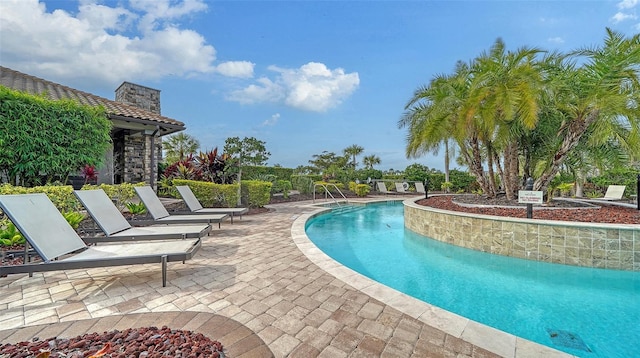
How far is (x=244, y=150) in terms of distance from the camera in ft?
40.0

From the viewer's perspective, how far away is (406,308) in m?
2.77

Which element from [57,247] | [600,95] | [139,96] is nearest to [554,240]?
[600,95]

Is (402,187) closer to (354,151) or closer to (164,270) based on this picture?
(164,270)

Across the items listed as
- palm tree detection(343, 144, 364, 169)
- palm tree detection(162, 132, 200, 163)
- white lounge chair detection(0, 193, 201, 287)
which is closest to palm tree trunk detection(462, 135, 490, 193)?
white lounge chair detection(0, 193, 201, 287)

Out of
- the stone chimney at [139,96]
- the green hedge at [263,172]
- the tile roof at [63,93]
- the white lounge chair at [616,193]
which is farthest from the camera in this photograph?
the stone chimney at [139,96]

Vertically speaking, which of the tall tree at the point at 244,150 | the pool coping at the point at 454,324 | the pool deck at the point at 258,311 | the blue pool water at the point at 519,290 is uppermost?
the tall tree at the point at 244,150

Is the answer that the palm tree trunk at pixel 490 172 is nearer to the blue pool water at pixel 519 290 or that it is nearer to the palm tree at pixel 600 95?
the palm tree at pixel 600 95

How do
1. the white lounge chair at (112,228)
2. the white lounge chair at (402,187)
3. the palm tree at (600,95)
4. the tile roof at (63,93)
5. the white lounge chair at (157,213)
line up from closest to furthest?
the white lounge chair at (112,228) → the white lounge chair at (157,213) → the palm tree at (600,95) → the tile roof at (63,93) → the white lounge chair at (402,187)

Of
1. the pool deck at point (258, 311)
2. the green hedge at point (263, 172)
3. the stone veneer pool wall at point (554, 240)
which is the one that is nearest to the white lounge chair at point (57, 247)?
the pool deck at point (258, 311)

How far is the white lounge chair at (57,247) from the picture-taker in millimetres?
2873

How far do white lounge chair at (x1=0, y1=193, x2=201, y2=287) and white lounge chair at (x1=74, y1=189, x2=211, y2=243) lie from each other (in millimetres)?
544

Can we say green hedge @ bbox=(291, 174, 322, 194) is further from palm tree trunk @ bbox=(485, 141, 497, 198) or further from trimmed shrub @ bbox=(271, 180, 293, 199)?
palm tree trunk @ bbox=(485, 141, 497, 198)

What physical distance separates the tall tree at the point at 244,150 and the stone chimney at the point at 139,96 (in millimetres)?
7440

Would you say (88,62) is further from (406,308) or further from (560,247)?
(560,247)
